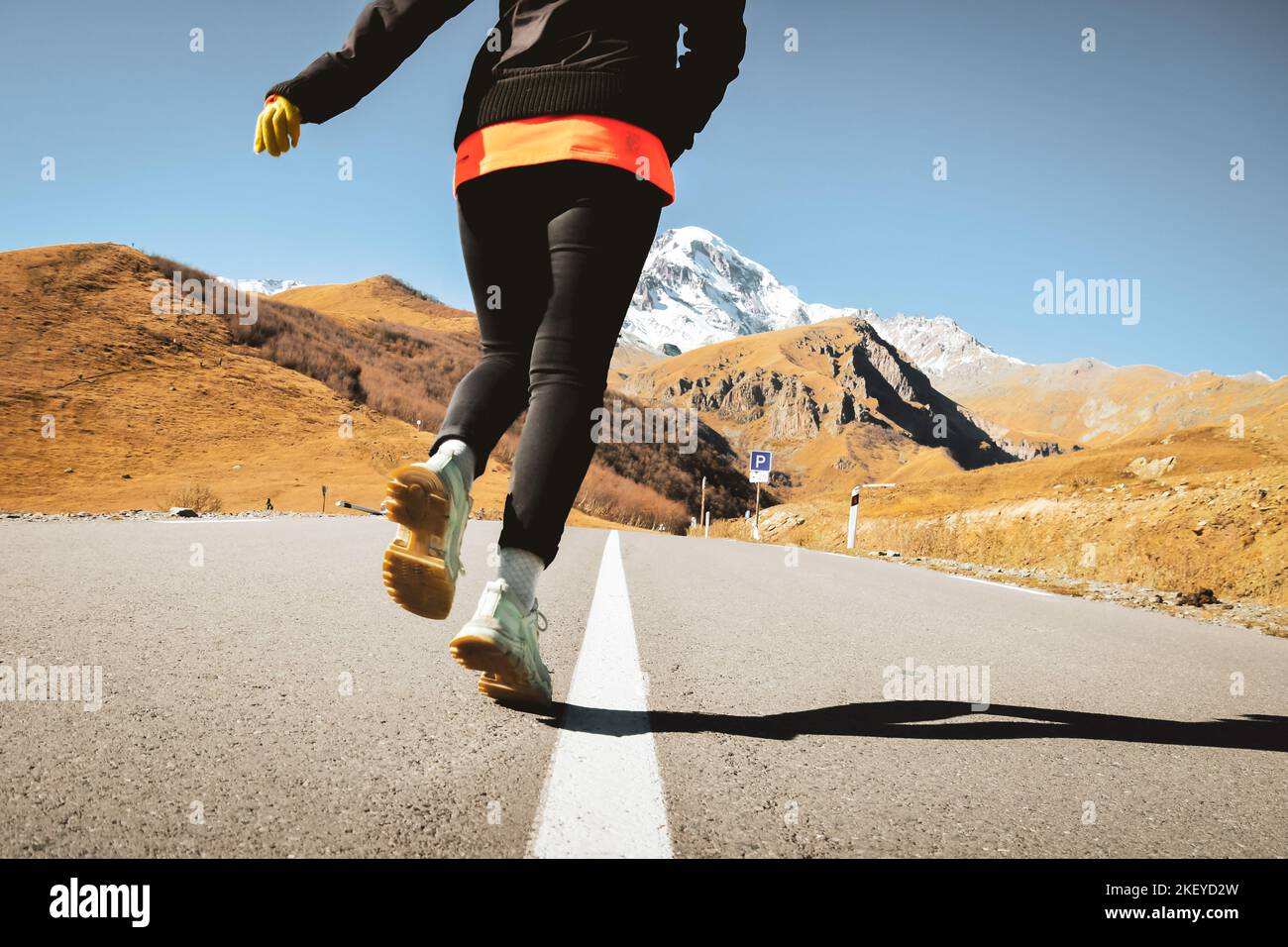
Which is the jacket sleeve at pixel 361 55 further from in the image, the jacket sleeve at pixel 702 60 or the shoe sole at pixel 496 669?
the shoe sole at pixel 496 669

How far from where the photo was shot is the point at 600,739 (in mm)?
1599

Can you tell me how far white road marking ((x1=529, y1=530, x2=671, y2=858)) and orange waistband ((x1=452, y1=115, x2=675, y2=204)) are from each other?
1401 mm

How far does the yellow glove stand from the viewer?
1.93 m

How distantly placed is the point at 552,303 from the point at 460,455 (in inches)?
18.6

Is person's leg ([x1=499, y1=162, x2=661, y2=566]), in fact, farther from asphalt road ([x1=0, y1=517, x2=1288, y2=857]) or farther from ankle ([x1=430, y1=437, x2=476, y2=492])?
asphalt road ([x1=0, y1=517, x2=1288, y2=857])

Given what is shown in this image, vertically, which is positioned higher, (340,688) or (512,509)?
(512,509)

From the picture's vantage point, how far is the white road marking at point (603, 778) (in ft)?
3.59

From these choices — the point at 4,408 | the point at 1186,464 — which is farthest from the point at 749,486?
the point at 4,408

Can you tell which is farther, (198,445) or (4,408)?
(198,445)

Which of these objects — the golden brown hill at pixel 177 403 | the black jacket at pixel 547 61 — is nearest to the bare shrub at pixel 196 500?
the golden brown hill at pixel 177 403

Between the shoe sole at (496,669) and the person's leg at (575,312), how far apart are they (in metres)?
0.30
